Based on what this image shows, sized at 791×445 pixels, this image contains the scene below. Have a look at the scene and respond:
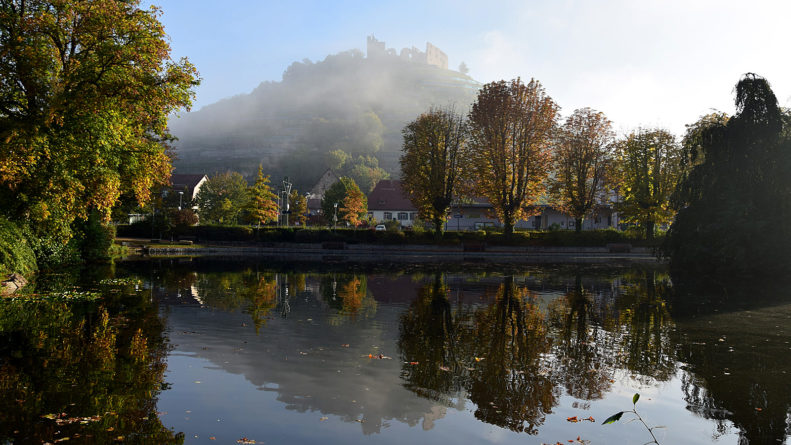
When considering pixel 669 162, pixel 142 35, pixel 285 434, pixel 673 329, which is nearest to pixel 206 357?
pixel 285 434

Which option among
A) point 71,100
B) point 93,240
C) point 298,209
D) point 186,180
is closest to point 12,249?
point 71,100

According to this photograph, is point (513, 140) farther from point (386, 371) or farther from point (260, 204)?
point (386, 371)

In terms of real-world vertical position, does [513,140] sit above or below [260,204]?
above

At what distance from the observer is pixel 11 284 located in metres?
18.5

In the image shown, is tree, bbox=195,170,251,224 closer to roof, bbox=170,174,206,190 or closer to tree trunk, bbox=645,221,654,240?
roof, bbox=170,174,206,190

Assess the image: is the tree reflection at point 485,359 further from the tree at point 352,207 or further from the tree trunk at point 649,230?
the tree at point 352,207

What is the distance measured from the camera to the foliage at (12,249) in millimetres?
19219

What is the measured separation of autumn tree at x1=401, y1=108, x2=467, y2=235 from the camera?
56.2 metres

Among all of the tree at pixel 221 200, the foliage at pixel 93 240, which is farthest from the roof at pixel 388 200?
the foliage at pixel 93 240

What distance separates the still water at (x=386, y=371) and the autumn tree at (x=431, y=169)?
126 ft

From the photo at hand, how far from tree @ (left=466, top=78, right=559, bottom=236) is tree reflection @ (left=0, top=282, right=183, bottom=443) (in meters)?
44.3

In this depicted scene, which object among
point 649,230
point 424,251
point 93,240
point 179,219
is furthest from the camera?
point 179,219

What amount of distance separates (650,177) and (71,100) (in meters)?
57.1

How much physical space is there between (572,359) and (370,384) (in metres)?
4.47
